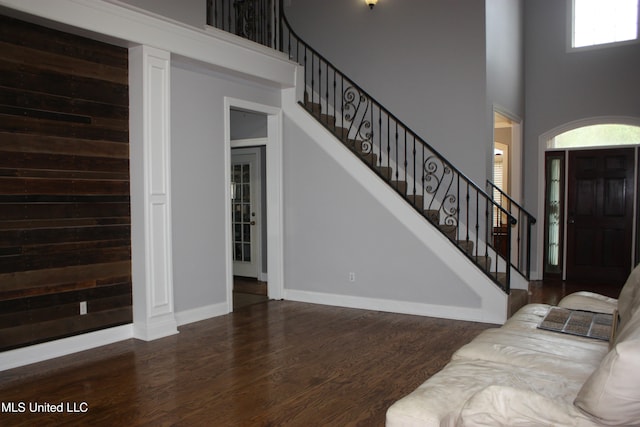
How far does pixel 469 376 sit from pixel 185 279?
11.6 ft

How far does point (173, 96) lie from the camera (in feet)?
17.0

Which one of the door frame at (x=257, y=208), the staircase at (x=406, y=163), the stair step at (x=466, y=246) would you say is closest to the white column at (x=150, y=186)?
the staircase at (x=406, y=163)

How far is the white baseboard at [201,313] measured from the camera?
5252mm

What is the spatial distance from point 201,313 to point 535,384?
152 inches

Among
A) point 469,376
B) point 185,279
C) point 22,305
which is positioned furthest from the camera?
point 185,279

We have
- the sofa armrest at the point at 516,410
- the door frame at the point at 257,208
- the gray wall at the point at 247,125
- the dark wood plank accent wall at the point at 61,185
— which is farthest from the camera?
the door frame at the point at 257,208

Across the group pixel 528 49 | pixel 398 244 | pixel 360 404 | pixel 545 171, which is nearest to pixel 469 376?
pixel 360 404

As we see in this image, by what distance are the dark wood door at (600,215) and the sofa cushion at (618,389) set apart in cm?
656

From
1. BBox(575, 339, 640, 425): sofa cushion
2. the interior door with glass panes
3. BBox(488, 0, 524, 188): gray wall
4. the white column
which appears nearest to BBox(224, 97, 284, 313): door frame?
the interior door with glass panes

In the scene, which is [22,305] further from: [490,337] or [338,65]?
[338,65]

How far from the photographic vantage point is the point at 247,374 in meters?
3.79

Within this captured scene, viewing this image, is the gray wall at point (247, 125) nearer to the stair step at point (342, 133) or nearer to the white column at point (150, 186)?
the stair step at point (342, 133)
